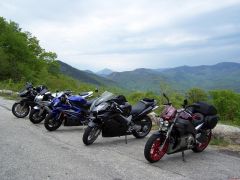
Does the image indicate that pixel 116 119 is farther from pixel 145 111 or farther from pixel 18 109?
pixel 18 109

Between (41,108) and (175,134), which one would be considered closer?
(175,134)

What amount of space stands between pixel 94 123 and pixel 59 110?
1827mm

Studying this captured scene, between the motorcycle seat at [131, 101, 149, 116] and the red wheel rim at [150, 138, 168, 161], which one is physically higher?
the motorcycle seat at [131, 101, 149, 116]

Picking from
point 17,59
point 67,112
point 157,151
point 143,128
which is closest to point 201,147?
point 157,151

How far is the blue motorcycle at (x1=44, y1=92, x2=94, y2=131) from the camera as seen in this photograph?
950 cm

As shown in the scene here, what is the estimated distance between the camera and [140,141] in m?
8.59

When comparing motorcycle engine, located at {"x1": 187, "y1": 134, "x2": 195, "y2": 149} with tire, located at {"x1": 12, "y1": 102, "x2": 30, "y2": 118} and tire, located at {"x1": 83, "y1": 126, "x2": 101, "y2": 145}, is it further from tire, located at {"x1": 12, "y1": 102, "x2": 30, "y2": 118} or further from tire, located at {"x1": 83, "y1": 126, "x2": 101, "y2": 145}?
tire, located at {"x1": 12, "y1": 102, "x2": 30, "y2": 118}

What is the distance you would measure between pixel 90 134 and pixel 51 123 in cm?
193

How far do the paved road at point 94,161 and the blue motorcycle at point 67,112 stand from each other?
732 mm

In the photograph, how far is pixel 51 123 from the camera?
9.51 m

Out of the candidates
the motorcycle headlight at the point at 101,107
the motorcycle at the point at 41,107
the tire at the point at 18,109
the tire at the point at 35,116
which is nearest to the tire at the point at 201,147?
the motorcycle headlight at the point at 101,107

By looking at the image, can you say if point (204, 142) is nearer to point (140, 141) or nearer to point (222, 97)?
point (140, 141)

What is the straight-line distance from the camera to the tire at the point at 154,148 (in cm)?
640

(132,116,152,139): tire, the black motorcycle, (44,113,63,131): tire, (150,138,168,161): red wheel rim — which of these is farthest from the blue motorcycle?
(150,138,168,161): red wheel rim
